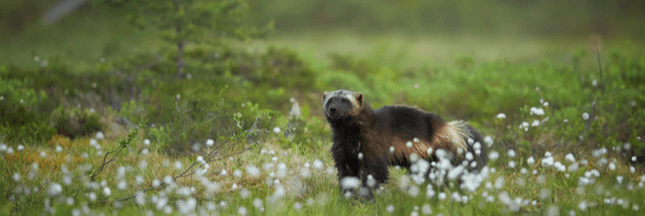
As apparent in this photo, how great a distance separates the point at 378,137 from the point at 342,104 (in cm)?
45

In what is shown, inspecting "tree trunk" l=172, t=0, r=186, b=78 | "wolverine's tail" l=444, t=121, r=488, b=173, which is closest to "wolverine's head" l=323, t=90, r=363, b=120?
"wolverine's tail" l=444, t=121, r=488, b=173

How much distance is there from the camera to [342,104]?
3738 millimetres

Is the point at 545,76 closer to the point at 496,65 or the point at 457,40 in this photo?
the point at 496,65

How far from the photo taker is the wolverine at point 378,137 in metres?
3.78

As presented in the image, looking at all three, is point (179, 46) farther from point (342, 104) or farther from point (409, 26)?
point (409, 26)

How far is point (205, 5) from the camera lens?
8023mm

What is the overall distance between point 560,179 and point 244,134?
334 centimetres

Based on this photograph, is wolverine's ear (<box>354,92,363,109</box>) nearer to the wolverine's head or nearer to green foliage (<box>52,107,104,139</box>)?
the wolverine's head

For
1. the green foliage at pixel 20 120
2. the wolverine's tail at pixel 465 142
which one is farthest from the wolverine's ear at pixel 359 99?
the green foliage at pixel 20 120

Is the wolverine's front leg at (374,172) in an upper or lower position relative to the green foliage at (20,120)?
upper

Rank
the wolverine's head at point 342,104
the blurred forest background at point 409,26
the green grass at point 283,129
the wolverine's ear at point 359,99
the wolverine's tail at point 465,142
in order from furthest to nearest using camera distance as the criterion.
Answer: the blurred forest background at point 409,26 → the wolverine's tail at point 465,142 → the wolverine's ear at point 359,99 → the wolverine's head at point 342,104 → the green grass at point 283,129

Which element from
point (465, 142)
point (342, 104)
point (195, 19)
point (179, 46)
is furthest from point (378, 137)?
point (179, 46)

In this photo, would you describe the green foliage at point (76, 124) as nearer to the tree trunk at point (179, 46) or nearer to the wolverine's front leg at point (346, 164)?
the tree trunk at point (179, 46)

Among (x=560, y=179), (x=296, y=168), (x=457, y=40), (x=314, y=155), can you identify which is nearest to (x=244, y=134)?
(x=296, y=168)
